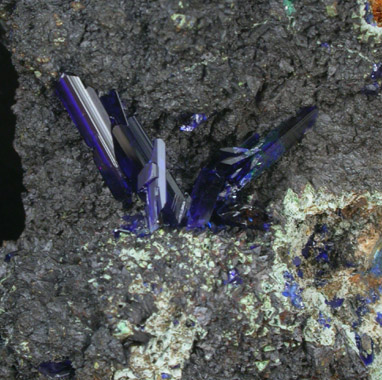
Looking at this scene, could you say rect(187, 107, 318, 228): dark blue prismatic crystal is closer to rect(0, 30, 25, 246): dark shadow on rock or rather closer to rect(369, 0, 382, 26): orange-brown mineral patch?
rect(369, 0, 382, 26): orange-brown mineral patch

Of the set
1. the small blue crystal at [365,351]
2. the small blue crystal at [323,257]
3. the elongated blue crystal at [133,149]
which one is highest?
the elongated blue crystal at [133,149]

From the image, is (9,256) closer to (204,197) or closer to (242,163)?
(204,197)

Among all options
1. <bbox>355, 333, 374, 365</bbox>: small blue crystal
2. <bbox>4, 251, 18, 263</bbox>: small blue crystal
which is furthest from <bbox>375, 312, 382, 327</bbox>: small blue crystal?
<bbox>4, 251, 18, 263</bbox>: small blue crystal

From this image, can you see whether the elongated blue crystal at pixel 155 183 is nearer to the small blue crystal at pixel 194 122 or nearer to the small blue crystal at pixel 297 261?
the small blue crystal at pixel 194 122

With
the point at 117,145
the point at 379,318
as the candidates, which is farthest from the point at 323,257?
the point at 117,145

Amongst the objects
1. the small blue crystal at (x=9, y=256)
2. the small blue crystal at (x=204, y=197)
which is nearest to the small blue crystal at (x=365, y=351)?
the small blue crystal at (x=204, y=197)

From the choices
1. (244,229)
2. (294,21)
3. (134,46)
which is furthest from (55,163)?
(294,21)
